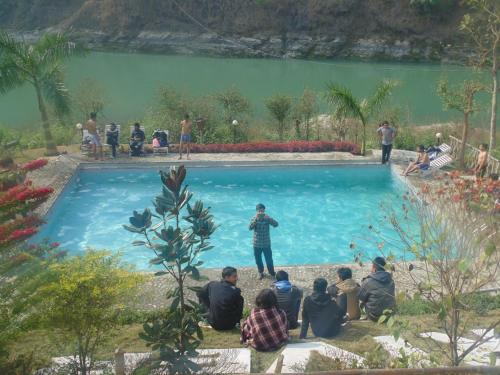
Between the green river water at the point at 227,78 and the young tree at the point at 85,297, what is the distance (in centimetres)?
1974

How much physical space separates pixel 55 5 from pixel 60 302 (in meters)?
53.8

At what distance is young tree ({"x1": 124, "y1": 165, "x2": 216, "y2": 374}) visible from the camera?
18.6ft

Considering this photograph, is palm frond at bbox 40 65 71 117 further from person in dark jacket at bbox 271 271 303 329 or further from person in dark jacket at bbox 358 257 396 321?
person in dark jacket at bbox 358 257 396 321

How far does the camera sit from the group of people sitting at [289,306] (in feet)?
21.6

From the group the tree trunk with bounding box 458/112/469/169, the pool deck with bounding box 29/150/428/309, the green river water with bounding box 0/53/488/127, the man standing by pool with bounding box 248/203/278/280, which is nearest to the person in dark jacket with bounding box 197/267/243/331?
the man standing by pool with bounding box 248/203/278/280

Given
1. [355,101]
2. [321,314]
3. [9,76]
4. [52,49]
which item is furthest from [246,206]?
[321,314]

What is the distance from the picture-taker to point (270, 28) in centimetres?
4750

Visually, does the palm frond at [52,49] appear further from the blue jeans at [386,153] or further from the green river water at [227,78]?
the blue jeans at [386,153]

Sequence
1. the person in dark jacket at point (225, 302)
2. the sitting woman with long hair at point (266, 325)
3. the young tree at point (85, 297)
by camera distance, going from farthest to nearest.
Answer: the person in dark jacket at point (225, 302) → the sitting woman with long hair at point (266, 325) → the young tree at point (85, 297)

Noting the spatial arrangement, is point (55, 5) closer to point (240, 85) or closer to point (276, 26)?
point (276, 26)

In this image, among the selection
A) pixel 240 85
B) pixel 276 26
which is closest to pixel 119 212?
pixel 240 85

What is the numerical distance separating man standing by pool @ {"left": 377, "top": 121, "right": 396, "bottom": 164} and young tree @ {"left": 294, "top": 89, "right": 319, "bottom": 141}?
3.48 metres

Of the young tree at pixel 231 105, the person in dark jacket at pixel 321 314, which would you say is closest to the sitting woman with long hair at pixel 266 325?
the person in dark jacket at pixel 321 314

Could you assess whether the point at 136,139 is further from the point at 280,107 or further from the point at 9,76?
the point at 280,107
